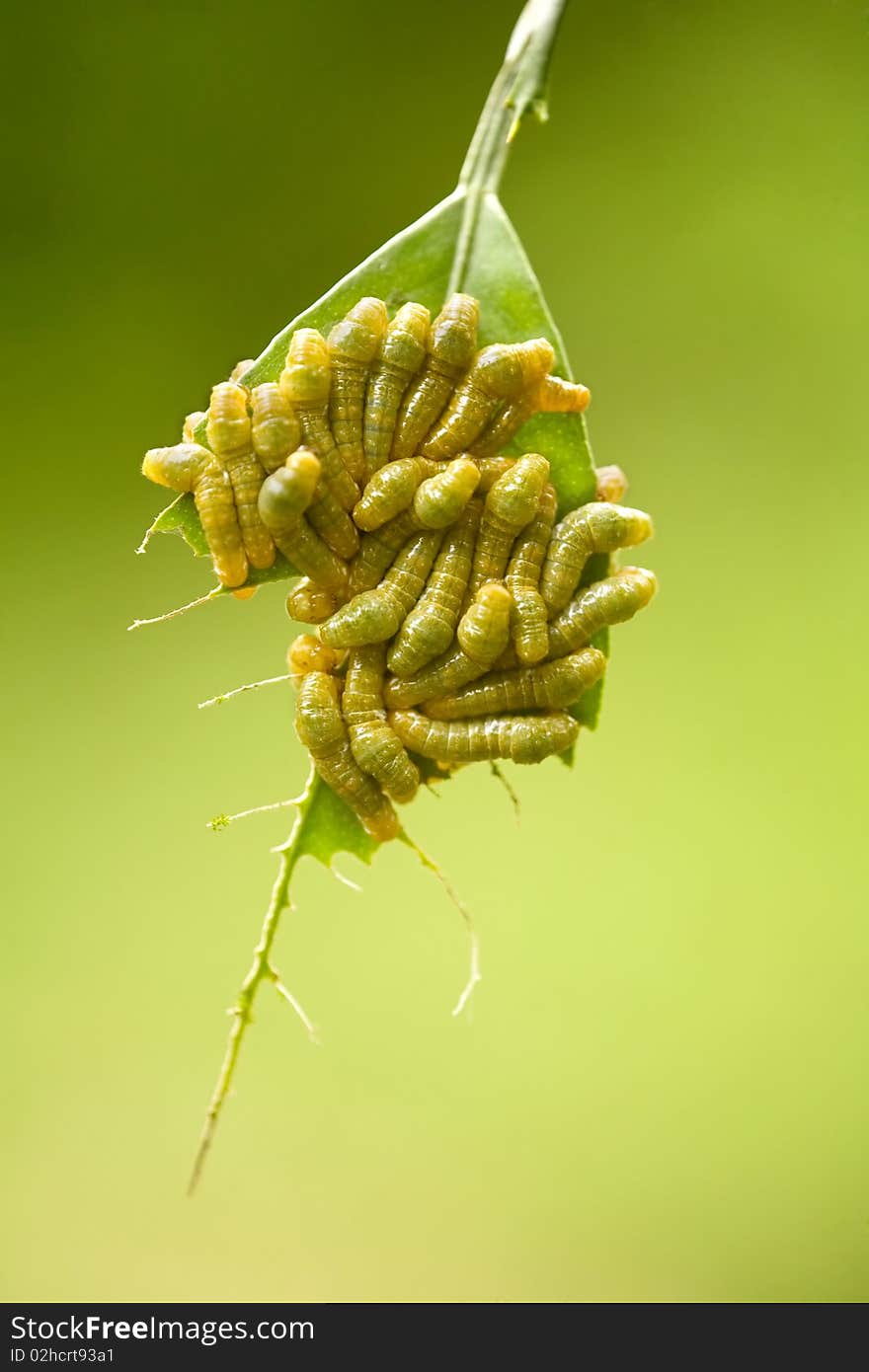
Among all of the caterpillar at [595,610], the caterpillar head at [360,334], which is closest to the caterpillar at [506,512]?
the caterpillar at [595,610]

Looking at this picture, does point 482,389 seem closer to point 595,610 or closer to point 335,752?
point 595,610

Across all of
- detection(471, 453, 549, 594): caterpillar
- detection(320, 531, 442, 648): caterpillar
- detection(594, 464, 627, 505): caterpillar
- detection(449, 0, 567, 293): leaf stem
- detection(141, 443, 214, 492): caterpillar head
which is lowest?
detection(320, 531, 442, 648): caterpillar

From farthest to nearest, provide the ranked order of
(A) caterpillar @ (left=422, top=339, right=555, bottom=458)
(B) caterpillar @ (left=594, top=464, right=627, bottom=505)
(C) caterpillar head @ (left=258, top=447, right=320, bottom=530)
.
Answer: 1. (B) caterpillar @ (left=594, top=464, right=627, bottom=505)
2. (A) caterpillar @ (left=422, top=339, right=555, bottom=458)
3. (C) caterpillar head @ (left=258, top=447, right=320, bottom=530)

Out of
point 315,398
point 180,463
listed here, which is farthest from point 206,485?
point 315,398

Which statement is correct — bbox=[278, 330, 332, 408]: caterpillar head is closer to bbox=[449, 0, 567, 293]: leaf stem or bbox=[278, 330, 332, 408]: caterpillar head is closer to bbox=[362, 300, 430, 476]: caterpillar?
bbox=[362, 300, 430, 476]: caterpillar

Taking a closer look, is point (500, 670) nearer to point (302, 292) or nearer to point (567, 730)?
point (567, 730)

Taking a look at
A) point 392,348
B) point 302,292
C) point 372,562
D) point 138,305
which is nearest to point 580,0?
point 302,292

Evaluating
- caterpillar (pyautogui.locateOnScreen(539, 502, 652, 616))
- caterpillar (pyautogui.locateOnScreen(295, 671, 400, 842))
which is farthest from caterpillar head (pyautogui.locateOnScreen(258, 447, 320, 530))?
caterpillar (pyautogui.locateOnScreen(539, 502, 652, 616))

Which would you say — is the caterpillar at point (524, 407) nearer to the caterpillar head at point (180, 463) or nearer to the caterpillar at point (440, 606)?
the caterpillar at point (440, 606)
